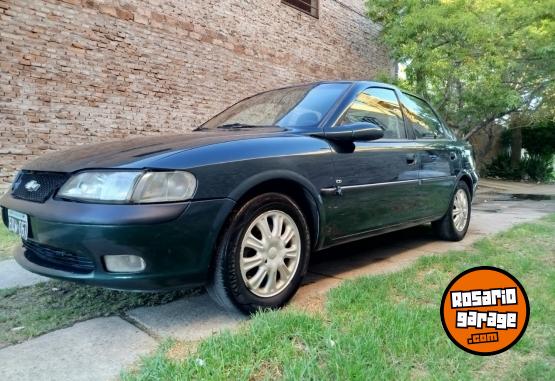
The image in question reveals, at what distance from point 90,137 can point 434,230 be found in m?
5.97

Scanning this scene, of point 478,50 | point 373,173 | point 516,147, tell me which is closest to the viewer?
point 373,173

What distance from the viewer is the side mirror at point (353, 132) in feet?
9.25

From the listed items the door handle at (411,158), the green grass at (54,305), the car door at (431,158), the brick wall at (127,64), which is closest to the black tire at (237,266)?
the green grass at (54,305)

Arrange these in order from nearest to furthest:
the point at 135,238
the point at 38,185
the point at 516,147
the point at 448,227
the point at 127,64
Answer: the point at 135,238, the point at 38,185, the point at 448,227, the point at 127,64, the point at 516,147

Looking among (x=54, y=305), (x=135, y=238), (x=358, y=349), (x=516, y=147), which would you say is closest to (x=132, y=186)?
(x=135, y=238)

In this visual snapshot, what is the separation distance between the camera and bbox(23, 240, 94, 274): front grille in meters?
2.12

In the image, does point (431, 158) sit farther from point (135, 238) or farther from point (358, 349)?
point (135, 238)

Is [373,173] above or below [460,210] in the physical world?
above

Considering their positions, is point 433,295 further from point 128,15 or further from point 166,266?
point 128,15

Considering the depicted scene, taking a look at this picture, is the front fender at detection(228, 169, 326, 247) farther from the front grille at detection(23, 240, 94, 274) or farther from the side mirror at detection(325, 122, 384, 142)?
the front grille at detection(23, 240, 94, 274)

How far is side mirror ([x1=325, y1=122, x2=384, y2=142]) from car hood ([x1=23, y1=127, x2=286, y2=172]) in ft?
1.12

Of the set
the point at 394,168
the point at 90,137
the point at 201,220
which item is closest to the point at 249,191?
the point at 201,220

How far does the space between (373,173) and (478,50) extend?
9.81 metres

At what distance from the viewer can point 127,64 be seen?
26.8 feet
